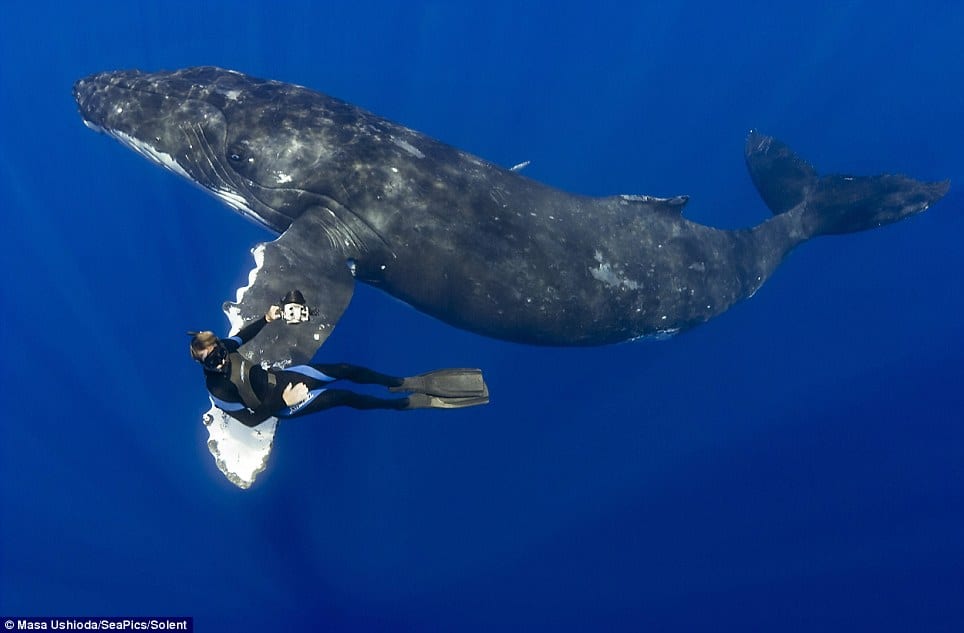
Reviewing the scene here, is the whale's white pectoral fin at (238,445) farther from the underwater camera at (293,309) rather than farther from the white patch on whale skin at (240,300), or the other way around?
the underwater camera at (293,309)

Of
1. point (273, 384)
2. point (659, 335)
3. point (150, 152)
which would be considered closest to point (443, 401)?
point (273, 384)

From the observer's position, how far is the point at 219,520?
12.9 metres

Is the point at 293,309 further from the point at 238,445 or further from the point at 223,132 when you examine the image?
the point at 223,132

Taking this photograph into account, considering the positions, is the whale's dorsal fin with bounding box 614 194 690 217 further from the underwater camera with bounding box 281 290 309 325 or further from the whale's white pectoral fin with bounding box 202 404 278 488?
the whale's white pectoral fin with bounding box 202 404 278 488

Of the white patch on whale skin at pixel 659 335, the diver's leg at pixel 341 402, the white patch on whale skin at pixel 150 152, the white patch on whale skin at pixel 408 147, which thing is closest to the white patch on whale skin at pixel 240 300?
the diver's leg at pixel 341 402

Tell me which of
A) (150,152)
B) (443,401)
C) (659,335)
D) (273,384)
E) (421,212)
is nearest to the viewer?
(273,384)

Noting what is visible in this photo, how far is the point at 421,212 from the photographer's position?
8781mm

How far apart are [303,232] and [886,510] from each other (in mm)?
14870

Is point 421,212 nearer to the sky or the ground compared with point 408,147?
nearer to the ground

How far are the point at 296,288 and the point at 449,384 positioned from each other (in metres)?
2.93

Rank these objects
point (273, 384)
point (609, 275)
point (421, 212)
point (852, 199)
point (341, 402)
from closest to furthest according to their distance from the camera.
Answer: point (273, 384)
point (341, 402)
point (421, 212)
point (609, 275)
point (852, 199)

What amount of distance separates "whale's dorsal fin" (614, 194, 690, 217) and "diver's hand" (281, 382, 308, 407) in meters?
6.86

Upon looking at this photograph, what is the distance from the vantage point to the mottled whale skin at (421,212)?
8.81m

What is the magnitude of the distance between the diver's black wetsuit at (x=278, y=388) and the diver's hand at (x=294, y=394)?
2.7 inches
